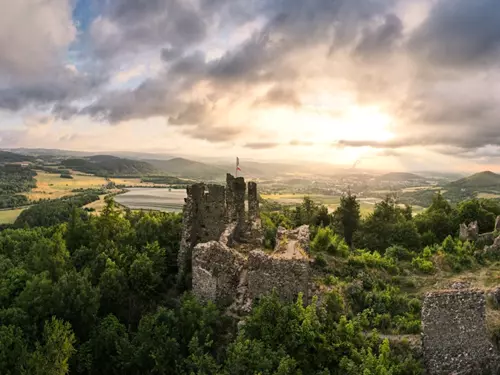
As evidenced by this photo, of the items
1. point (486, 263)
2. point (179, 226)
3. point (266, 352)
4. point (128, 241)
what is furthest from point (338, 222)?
point (266, 352)

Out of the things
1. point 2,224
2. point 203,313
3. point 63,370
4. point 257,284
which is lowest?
point 2,224

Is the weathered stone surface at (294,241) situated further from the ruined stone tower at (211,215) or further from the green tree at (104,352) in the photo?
the green tree at (104,352)

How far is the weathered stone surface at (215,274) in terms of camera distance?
1747 cm

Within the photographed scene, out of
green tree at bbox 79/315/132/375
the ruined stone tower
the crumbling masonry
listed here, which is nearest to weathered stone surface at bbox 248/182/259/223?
the crumbling masonry

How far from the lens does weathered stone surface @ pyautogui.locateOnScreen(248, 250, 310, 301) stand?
14945mm

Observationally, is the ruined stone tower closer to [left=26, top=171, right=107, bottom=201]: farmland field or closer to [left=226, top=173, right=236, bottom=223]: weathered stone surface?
[left=226, top=173, right=236, bottom=223]: weathered stone surface

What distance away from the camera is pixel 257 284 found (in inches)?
619

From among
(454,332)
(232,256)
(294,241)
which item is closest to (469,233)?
(294,241)

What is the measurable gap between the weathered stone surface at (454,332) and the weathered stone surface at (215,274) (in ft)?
26.3

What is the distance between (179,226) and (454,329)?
60.1 feet

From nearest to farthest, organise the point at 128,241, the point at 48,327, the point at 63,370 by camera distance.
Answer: the point at 63,370 < the point at 48,327 < the point at 128,241

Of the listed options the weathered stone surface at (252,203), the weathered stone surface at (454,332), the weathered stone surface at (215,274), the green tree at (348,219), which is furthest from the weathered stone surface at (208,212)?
the green tree at (348,219)

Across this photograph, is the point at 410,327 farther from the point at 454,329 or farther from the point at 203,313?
the point at 203,313

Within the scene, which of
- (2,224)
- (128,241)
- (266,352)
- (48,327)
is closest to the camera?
(266,352)
